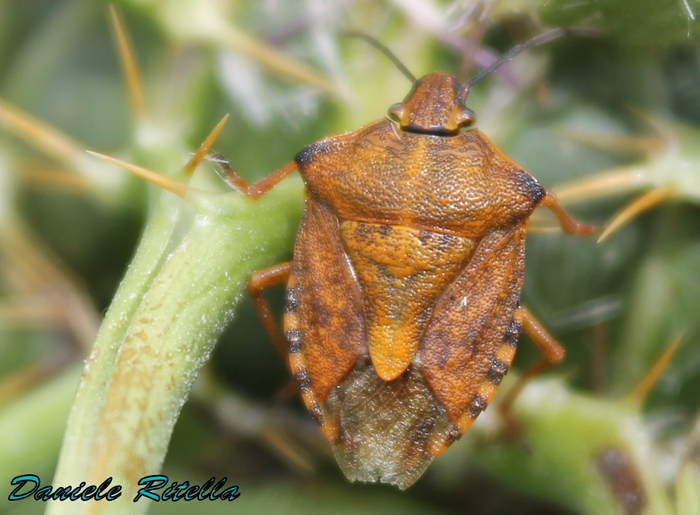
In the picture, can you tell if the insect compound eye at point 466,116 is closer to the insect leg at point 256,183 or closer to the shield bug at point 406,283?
the shield bug at point 406,283

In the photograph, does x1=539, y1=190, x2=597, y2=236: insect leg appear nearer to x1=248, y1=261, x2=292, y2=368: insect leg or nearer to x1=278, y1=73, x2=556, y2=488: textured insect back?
Result: x1=278, y1=73, x2=556, y2=488: textured insect back

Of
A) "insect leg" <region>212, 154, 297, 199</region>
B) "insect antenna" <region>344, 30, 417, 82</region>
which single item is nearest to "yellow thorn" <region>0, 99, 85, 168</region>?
"insect leg" <region>212, 154, 297, 199</region>

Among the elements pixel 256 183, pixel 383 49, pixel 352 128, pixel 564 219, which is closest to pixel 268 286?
pixel 256 183

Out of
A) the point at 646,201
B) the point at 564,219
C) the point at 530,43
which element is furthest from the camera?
the point at 564,219

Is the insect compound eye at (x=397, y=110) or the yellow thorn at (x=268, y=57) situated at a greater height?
the yellow thorn at (x=268, y=57)

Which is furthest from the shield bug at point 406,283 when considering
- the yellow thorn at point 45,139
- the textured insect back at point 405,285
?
the yellow thorn at point 45,139

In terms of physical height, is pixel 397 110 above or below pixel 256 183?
above

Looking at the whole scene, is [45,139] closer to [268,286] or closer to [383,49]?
[268,286]

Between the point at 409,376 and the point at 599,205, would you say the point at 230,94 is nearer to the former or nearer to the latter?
the point at 409,376
